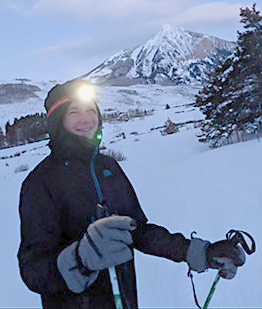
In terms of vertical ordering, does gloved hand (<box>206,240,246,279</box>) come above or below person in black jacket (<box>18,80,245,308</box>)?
below

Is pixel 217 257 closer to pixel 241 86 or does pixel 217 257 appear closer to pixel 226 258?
pixel 226 258

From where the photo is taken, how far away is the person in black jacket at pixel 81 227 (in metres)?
1.25

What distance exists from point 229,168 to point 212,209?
2891mm

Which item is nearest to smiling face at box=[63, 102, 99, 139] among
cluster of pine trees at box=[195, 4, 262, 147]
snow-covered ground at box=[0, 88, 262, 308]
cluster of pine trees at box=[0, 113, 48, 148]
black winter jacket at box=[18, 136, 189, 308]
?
black winter jacket at box=[18, 136, 189, 308]

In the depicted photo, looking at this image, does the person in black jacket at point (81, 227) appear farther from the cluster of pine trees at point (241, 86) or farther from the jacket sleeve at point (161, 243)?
the cluster of pine trees at point (241, 86)

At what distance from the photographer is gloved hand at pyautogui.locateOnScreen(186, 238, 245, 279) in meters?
1.65

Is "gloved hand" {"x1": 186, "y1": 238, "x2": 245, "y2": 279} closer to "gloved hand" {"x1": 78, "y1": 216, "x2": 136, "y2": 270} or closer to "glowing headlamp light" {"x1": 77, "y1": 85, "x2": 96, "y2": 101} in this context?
"gloved hand" {"x1": 78, "y1": 216, "x2": 136, "y2": 270}

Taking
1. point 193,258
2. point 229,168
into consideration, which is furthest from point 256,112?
point 193,258

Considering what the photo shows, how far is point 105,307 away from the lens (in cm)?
146

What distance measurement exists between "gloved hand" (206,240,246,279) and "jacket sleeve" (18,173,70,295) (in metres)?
0.88

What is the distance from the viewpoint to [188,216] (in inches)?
191

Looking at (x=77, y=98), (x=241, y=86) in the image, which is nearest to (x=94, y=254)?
(x=77, y=98)

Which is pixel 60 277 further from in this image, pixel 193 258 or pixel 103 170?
pixel 193 258

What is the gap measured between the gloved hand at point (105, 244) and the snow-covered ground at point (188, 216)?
1940 mm
